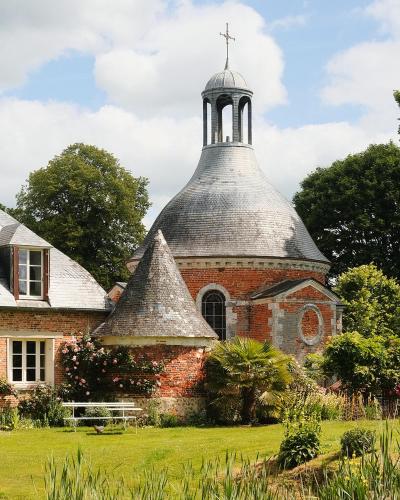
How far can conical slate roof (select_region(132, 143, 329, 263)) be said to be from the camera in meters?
37.2

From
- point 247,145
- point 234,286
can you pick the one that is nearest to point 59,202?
point 247,145

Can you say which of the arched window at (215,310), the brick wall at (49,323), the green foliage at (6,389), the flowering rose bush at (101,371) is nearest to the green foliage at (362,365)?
the flowering rose bush at (101,371)

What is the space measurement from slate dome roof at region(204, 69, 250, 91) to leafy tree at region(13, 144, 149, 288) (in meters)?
12.9

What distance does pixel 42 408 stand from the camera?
2717cm

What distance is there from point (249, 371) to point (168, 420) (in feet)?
8.63

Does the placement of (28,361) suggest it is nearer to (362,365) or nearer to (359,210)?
(362,365)

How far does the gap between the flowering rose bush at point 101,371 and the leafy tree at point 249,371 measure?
1821 millimetres

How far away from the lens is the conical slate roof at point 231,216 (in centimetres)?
3716

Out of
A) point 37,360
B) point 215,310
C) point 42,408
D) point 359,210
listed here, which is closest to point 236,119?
point 215,310

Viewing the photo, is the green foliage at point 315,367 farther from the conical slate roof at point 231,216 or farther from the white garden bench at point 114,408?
the white garden bench at point 114,408

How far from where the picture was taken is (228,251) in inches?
1451

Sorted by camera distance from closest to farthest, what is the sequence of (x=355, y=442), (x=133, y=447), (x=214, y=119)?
(x=355, y=442) → (x=133, y=447) → (x=214, y=119)

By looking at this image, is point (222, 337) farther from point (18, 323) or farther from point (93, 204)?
point (93, 204)

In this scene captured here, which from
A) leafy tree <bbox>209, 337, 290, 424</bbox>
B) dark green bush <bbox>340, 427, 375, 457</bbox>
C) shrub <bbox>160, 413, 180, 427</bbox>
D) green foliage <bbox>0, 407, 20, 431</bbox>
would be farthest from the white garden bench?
dark green bush <bbox>340, 427, 375, 457</bbox>
